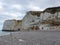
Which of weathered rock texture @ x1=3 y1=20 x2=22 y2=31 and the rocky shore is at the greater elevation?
the rocky shore

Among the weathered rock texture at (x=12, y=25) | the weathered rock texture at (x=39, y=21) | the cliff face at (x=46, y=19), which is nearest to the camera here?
the cliff face at (x=46, y=19)

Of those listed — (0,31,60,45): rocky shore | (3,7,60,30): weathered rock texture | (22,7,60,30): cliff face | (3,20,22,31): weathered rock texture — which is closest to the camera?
(0,31,60,45): rocky shore

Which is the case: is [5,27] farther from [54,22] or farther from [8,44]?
[8,44]

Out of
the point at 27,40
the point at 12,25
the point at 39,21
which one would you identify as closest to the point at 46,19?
the point at 39,21

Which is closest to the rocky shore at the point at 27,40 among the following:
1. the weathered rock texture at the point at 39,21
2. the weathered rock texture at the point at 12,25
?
the weathered rock texture at the point at 39,21

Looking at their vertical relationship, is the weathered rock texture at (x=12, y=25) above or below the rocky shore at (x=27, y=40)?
below

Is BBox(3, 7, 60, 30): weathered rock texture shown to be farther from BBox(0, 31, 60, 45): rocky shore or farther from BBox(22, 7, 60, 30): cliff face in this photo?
BBox(0, 31, 60, 45): rocky shore

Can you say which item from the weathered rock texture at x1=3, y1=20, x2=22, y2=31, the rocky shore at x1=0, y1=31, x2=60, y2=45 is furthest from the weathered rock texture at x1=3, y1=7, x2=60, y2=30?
the rocky shore at x1=0, y1=31, x2=60, y2=45

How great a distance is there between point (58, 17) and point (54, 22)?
318 centimetres

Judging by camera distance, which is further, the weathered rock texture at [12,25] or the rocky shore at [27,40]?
the weathered rock texture at [12,25]

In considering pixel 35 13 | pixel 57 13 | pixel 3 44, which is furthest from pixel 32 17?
pixel 3 44

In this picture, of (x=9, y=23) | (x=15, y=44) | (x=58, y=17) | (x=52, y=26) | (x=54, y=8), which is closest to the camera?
(x=15, y=44)

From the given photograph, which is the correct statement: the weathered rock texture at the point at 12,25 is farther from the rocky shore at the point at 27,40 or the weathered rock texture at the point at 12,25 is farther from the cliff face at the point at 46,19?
the rocky shore at the point at 27,40

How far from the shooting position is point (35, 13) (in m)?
43.3
